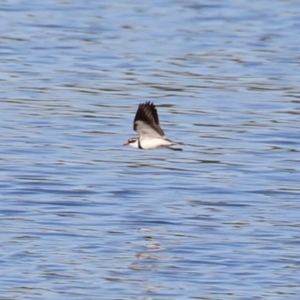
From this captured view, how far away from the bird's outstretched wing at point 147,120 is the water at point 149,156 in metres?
0.96

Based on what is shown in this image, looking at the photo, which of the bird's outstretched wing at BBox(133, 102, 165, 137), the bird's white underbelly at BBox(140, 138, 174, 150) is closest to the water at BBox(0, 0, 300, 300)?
the bird's white underbelly at BBox(140, 138, 174, 150)

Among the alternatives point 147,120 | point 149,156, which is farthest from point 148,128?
point 149,156

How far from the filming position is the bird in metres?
A: 14.4

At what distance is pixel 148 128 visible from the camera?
48.9 feet

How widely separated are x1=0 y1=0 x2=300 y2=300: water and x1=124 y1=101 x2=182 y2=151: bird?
0.75 meters

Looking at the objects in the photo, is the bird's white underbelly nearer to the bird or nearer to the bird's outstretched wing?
the bird

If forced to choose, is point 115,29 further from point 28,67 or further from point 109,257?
point 109,257

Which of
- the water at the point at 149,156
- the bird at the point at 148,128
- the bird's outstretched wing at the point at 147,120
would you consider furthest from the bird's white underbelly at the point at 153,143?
the water at the point at 149,156

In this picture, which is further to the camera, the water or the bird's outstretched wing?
the bird's outstretched wing

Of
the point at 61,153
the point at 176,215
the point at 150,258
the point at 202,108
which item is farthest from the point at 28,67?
the point at 150,258

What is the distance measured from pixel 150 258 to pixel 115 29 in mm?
15268

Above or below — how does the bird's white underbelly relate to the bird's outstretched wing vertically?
below

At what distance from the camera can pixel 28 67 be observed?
2419 cm

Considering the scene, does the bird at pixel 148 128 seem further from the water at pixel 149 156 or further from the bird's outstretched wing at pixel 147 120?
the water at pixel 149 156
